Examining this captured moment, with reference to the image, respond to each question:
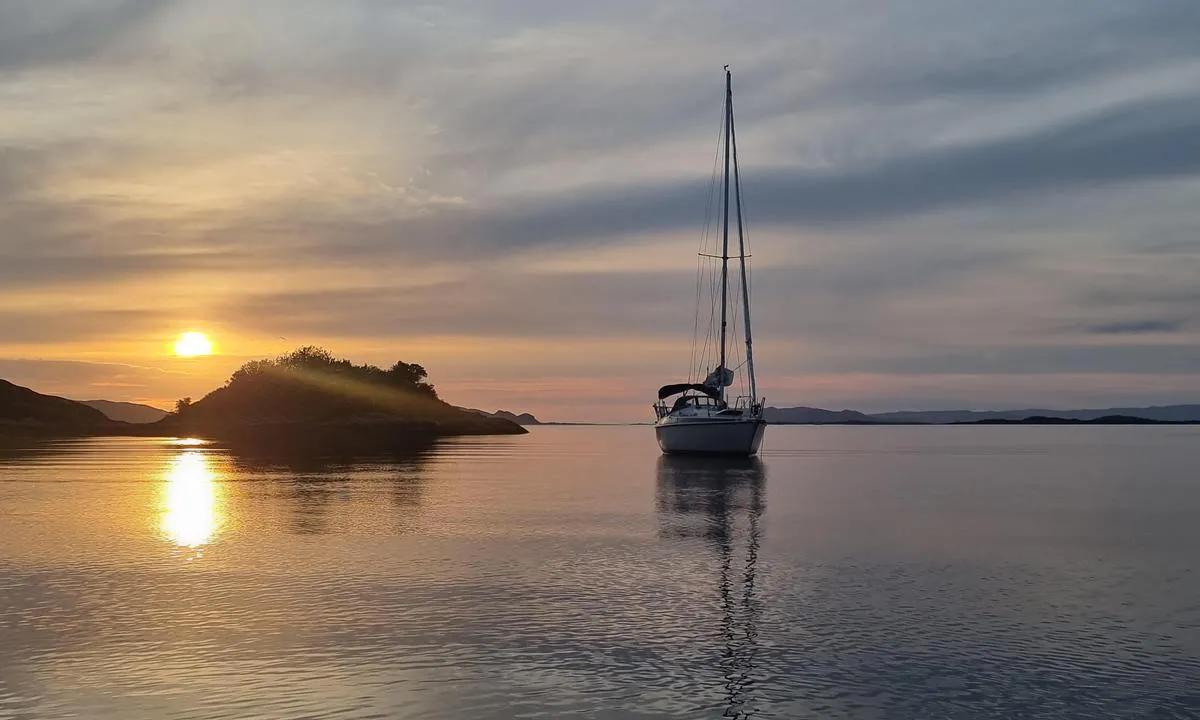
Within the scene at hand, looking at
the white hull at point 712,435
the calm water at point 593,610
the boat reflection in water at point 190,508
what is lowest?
the calm water at point 593,610

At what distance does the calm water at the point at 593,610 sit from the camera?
1561cm

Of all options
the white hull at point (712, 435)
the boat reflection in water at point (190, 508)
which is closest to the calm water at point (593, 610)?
the boat reflection in water at point (190, 508)

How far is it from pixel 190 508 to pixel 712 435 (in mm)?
47484

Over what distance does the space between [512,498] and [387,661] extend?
118ft

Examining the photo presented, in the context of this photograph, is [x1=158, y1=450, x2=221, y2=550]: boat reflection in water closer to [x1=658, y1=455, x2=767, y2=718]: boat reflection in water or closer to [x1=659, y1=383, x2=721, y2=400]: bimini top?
[x1=658, y1=455, x2=767, y2=718]: boat reflection in water

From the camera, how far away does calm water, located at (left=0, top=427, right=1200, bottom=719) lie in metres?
15.6

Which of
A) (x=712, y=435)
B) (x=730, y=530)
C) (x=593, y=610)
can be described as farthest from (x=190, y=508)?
(x=712, y=435)

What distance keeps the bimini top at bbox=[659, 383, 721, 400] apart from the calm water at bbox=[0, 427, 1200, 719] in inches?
1526

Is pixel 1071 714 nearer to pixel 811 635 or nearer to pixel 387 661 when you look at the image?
pixel 811 635

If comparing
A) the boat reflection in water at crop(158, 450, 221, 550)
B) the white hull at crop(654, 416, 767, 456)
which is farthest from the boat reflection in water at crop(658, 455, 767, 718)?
the boat reflection in water at crop(158, 450, 221, 550)

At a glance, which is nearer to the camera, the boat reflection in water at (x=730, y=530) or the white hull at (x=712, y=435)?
the boat reflection in water at (x=730, y=530)

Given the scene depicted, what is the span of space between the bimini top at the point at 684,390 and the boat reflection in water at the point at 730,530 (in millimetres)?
6076

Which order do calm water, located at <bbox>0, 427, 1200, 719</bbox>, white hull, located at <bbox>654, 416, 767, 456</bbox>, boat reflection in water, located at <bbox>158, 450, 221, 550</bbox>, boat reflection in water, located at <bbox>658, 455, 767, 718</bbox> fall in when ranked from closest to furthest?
1. calm water, located at <bbox>0, 427, 1200, 719</bbox>
2. boat reflection in water, located at <bbox>658, 455, 767, 718</bbox>
3. boat reflection in water, located at <bbox>158, 450, 221, 550</bbox>
4. white hull, located at <bbox>654, 416, 767, 456</bbox>

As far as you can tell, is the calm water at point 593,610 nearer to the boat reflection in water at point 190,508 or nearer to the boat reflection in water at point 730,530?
the boat reflection in water at point 730,530
